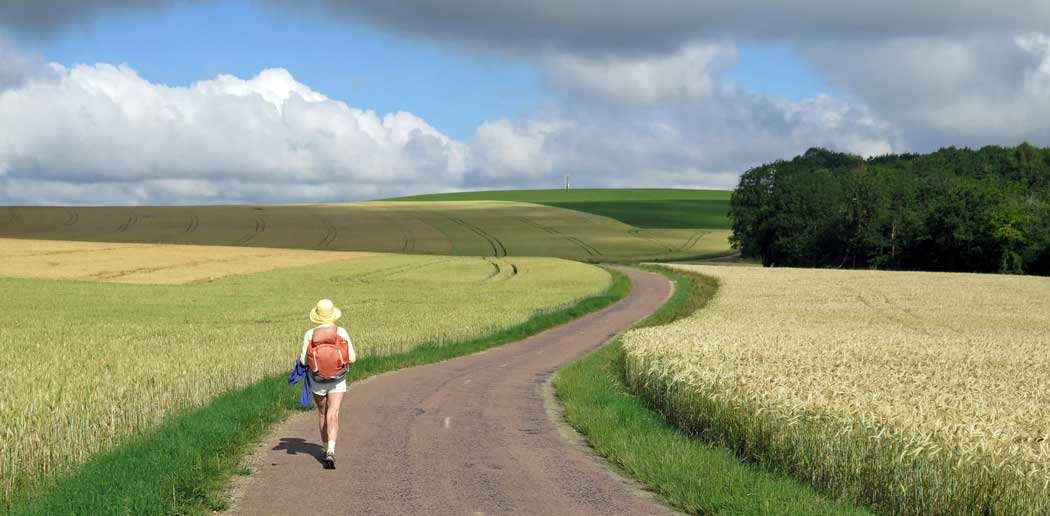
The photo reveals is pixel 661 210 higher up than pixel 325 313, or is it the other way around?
pixel 661 210

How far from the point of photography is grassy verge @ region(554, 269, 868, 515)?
11.0m

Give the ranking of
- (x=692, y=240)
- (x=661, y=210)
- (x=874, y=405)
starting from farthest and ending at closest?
(x=661, y=210) → (x=692, y=240) → (x=874, y=405)

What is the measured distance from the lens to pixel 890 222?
326 feet

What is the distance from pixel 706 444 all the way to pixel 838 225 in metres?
93.1

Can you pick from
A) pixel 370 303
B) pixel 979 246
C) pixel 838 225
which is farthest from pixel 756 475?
pixel 838 225

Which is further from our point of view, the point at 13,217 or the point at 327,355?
the point at 13,217

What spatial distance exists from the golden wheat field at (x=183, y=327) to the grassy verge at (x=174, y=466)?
0.73 metres

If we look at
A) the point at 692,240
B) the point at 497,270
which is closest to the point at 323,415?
the point at 497,270

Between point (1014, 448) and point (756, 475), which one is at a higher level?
point (1014, 448)

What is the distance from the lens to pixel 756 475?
12.5 m

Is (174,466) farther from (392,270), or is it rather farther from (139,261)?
(139,261)

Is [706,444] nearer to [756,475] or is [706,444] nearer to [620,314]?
[756,475]

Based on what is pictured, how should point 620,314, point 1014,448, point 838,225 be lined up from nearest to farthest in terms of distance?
point 1014,448
point 620,314
point 838,225

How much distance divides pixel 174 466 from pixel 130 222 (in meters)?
120
